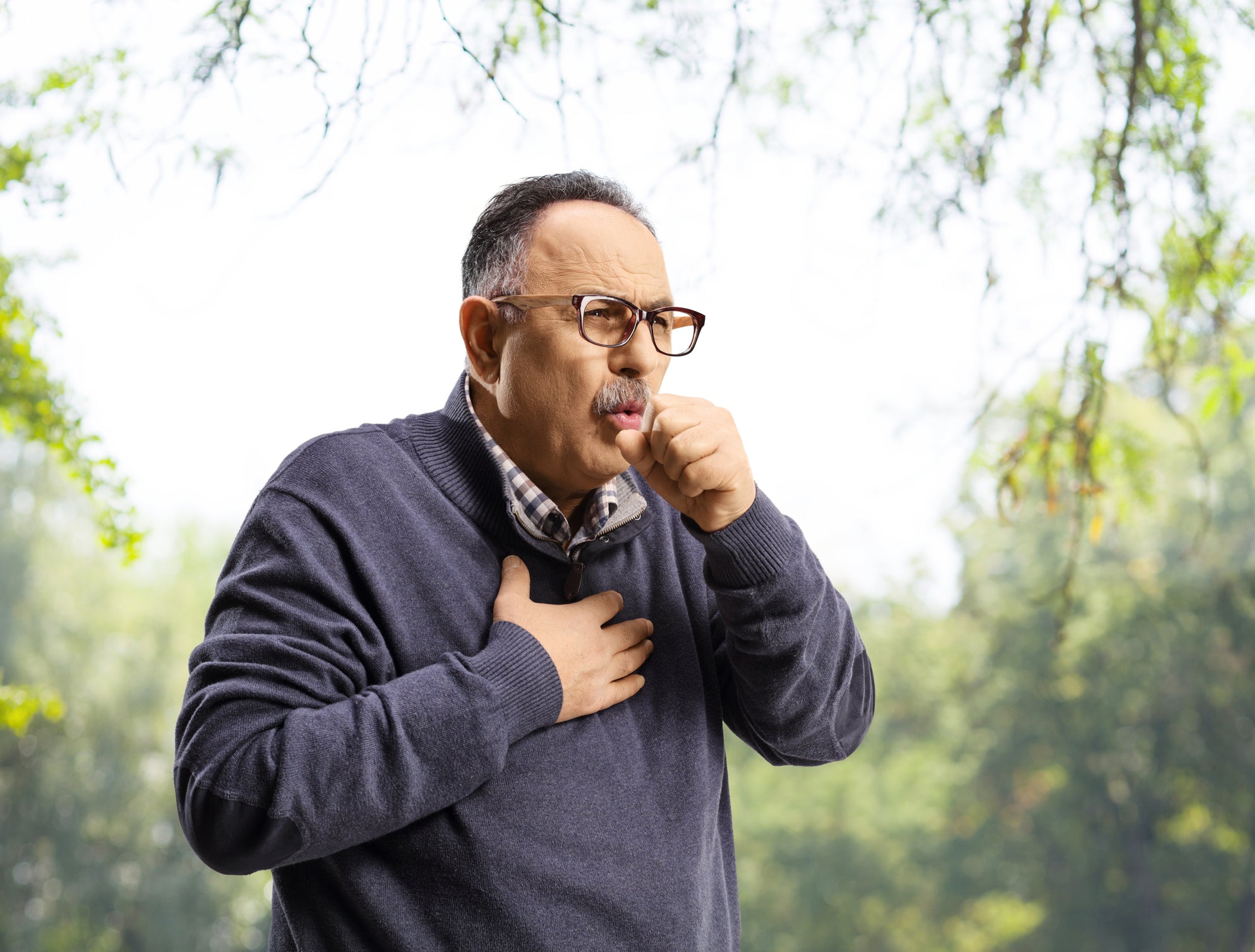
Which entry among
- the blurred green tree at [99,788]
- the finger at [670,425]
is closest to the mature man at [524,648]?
the finger at [670,425]

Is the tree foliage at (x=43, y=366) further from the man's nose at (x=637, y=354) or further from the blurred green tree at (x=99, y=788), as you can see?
the blurred green tree at (x=99, y=788)

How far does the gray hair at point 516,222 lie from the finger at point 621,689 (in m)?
0.37

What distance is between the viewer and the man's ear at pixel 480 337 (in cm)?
113

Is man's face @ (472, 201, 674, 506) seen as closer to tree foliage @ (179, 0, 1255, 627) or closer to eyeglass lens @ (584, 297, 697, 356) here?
eyeglass lens @ (584, 297, 697, 356)

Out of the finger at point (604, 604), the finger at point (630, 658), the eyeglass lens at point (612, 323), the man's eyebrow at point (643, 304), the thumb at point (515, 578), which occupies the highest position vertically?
the man's eyebrow at point (643, 304)

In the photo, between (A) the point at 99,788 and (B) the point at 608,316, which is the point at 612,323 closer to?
(B) the point at 608,316

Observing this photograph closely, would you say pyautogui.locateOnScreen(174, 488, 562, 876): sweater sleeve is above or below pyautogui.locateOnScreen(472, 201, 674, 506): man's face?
below

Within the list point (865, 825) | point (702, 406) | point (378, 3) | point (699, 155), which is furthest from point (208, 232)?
point (865, 825)

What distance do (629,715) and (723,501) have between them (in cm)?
24

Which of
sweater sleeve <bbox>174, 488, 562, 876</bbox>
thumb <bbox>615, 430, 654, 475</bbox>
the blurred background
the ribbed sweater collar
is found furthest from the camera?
the blurred background

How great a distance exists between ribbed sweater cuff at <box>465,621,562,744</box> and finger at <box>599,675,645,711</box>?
7cm

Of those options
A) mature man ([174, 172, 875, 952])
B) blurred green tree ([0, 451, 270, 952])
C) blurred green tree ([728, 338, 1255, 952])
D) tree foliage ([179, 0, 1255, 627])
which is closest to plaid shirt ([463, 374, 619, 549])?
mature man ([174, 172, 875, 952])

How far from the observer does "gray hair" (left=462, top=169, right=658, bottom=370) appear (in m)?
1.11

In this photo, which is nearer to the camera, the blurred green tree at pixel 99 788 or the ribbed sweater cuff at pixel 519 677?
the ribbed sweater cuff at pixel 519 677
